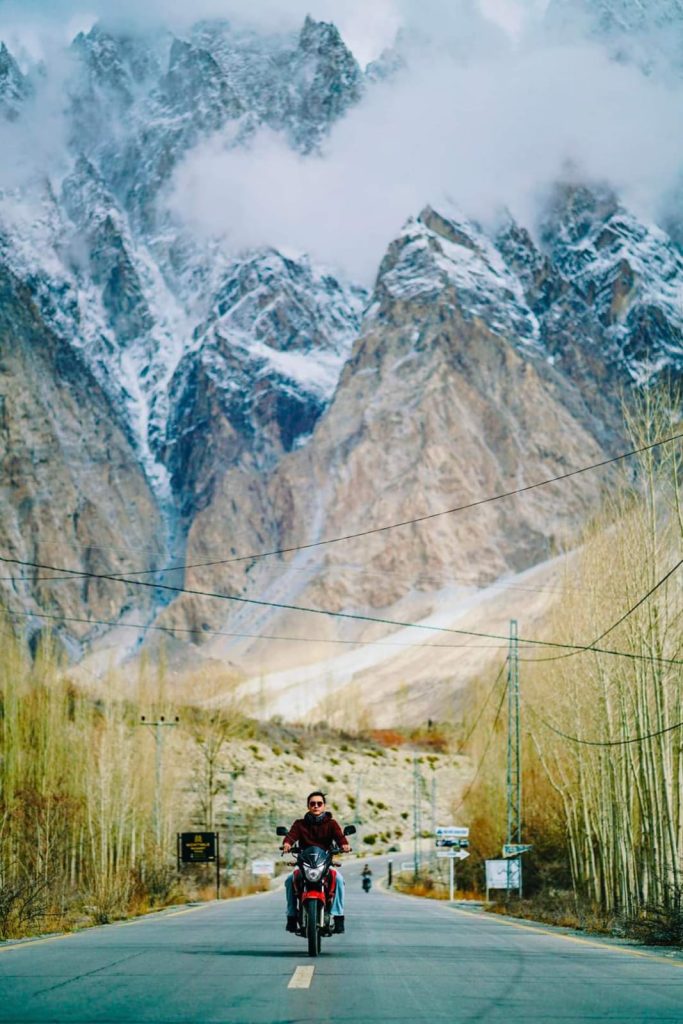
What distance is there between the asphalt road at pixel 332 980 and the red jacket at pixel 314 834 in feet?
3.73

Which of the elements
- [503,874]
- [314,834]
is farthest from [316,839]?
[503,874]

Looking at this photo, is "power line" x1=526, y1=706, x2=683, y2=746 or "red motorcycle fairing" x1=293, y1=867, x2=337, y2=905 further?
"power line" x1=526, y1=706, x2=683, y2=746

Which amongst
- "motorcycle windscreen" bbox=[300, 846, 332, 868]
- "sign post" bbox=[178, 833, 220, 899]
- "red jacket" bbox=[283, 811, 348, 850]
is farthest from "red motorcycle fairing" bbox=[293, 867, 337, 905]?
"sign post" bbox=[178, 833, 220, 899]

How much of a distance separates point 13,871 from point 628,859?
16.3 metres

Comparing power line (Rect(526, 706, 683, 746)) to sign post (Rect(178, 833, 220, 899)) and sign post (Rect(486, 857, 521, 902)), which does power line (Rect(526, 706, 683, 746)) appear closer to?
sign post (Rect(486, 857, 521, 902))

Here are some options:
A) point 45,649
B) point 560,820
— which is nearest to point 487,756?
point 560,820

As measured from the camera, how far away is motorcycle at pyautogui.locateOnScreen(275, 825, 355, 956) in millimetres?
13281

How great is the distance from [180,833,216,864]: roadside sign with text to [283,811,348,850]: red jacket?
32015 mm

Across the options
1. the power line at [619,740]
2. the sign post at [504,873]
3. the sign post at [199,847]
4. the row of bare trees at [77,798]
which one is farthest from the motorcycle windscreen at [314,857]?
the sign post at [199,847]

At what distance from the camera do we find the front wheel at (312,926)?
43.5 feet

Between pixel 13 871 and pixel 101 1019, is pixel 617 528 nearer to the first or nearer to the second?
pixel 13 871

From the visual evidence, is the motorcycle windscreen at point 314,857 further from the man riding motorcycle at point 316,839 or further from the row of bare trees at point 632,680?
the row of bare trees at point 632,680

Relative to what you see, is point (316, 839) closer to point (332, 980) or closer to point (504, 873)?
point (332, 980)

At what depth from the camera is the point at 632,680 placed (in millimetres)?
27656
